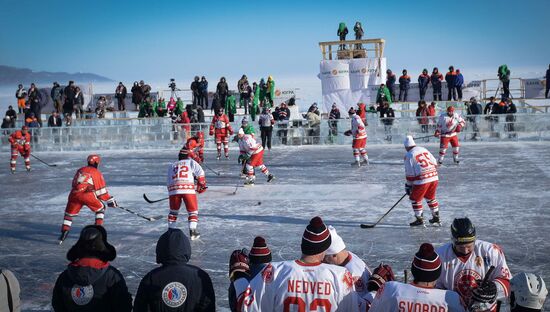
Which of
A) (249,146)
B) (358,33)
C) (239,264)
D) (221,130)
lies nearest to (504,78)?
(358,33)

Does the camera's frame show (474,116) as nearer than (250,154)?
No

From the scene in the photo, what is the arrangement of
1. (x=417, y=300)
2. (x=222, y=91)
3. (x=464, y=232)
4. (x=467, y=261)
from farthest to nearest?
(x=222, y=91) < (x=467, y=261) < (x=464, y=232) < (x=417, y=300)

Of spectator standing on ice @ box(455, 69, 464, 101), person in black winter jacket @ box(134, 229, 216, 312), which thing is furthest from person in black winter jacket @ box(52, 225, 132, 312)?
spectator standing on ice @ box(455, 69, 464, 101)

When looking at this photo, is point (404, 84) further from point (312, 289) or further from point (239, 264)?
point (312, 289)

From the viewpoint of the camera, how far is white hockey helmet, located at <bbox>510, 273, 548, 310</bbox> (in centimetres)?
323

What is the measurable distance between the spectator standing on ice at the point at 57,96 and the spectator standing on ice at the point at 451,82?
1763cm

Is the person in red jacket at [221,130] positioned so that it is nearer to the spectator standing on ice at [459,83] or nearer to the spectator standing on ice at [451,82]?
the spectator standing on ice at [451,82]

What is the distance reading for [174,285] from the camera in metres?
3.80

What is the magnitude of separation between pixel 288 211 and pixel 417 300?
7.85m

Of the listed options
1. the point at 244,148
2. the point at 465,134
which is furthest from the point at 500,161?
the point at 244,148

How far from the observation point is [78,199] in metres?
9.34

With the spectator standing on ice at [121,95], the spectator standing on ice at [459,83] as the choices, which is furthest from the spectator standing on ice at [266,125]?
the spectator standing on ice at [121,95]

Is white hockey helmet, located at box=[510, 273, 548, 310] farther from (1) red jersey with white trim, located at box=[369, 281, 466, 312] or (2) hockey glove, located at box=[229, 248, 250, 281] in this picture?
(2) hockey glove, located at box=[229, 248, 250, 281]

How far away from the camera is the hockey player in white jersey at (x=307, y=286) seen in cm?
347
